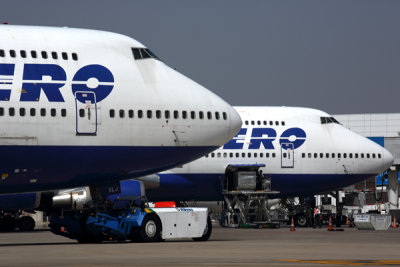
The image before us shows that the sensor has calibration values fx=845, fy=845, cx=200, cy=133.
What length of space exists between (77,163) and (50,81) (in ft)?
10.4

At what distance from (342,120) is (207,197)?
3024 inches

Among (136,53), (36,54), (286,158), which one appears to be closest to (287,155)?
(286,158)

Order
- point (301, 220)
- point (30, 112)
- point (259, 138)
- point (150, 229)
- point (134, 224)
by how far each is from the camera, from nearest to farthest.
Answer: point (30, 112) → point (134, 224) → point (150, 229) → point (259, 138) → point (301, 220)

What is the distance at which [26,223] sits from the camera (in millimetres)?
51844

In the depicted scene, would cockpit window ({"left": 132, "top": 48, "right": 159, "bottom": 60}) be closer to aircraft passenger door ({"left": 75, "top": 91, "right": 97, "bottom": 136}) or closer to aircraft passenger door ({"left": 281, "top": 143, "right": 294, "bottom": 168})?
aircraft passenger door ({"left": 75, "top": 91, "right": 97, "bottom": 136})

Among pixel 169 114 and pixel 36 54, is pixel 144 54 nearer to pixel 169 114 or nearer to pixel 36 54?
pixel 169 114

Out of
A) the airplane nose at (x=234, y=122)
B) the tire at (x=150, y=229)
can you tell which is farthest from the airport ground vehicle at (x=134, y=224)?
the airplane nose at (x=234, y=122)

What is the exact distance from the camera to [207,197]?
5250 cm

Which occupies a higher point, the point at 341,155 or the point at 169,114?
the point at 169,114

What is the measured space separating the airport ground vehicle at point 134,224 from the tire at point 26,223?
19640 millimetres

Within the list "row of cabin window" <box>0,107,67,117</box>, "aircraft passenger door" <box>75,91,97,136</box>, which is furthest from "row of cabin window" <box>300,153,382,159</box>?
"row of cabin window" <box>0,107,67,117</box>

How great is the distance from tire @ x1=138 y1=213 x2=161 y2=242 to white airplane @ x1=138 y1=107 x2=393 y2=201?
18286 millimetres

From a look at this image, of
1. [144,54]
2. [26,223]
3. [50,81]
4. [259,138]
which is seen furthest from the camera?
[259,138]

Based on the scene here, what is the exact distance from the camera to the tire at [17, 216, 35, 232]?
51.8m
